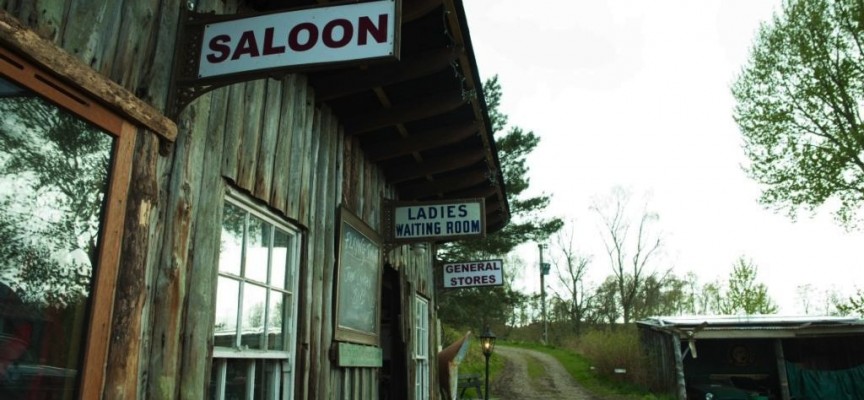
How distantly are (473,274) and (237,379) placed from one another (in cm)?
631

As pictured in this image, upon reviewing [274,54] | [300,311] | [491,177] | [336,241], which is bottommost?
[300,311]

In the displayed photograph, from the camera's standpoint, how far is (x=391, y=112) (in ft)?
17.5

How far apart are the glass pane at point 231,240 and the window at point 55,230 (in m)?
0.87

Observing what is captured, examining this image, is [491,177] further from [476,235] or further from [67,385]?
[67,385]

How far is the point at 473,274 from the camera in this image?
9469mm

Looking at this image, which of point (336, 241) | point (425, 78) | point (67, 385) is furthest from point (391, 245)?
point (67, 385)

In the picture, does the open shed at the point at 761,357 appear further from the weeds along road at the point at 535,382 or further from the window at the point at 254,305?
the window at the point at 254,305

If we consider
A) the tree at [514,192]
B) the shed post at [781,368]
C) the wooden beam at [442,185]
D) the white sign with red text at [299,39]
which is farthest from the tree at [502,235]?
the white sign with red text at [299,39]

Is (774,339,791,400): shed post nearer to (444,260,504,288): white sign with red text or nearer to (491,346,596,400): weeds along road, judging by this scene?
(491,346,596,400): weeds along road

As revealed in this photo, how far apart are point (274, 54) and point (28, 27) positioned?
38.5 inches

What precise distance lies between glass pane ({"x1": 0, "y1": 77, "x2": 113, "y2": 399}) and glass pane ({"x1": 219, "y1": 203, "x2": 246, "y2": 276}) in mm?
965

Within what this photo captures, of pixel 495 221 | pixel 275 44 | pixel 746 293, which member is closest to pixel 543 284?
pixel 746 293

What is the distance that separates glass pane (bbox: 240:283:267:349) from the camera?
345 centimetres

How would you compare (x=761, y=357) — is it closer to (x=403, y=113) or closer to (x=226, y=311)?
(x=403, y=113)
